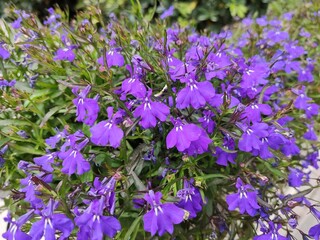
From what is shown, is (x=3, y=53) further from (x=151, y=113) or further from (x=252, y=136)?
(x=252, y=136)

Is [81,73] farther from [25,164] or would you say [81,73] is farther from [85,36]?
[25,164]

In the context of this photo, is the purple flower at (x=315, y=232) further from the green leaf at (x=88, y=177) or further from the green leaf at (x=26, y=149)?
the green leaf at (x=26, y=149)

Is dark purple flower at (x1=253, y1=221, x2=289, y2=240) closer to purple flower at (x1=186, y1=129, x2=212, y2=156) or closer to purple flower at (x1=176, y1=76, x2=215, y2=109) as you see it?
purple flower at (x1=186, y1=129, x2=212, y2=156)

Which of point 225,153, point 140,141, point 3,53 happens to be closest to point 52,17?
point 3,53

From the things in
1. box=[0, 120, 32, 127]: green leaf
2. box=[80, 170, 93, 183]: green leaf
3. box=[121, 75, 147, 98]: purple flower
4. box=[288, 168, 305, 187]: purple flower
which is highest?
box=[121, 75, 147, 98]: purple flower

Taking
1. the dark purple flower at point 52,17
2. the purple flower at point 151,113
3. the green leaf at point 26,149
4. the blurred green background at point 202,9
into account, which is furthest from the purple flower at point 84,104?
the blurred green background at point 202,9

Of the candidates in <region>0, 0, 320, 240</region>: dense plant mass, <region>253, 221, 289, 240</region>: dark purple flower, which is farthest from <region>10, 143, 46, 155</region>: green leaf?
<region>253, 221, 289, 240</region>: dark purple flower
